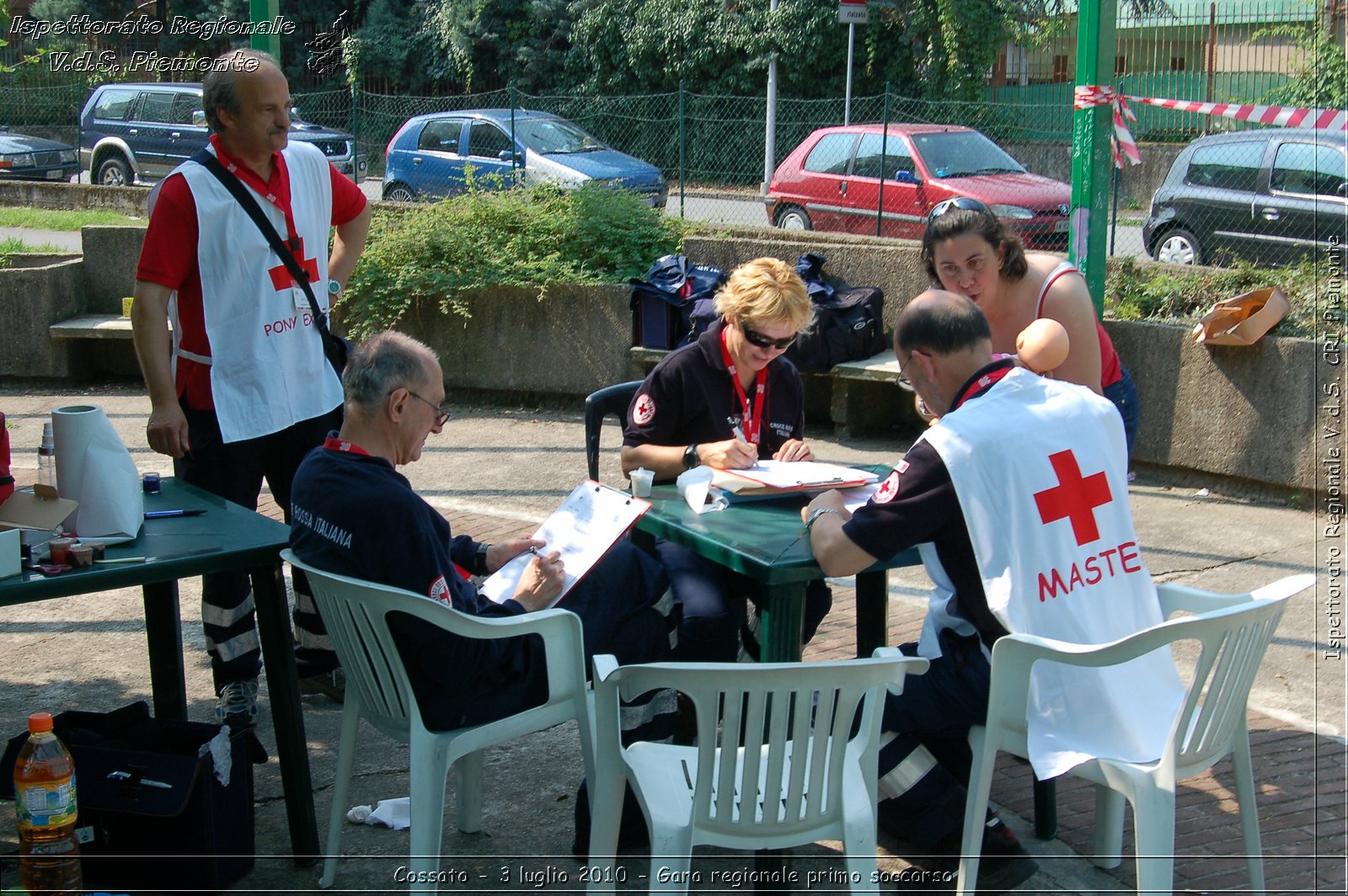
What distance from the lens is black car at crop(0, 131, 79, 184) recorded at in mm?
18172

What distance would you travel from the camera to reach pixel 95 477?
320 centimetres

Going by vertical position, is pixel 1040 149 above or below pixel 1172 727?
above

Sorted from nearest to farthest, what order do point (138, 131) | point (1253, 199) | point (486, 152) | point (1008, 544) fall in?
point (1008, 544) → point (1253, 199) → point (486, 152) → point (138, 131)

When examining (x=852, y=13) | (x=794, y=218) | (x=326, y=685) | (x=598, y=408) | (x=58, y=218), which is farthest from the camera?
(x=852, y=13)

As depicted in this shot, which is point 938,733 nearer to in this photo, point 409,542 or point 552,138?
point 409,542

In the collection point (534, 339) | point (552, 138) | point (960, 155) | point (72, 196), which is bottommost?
point (534, 339)

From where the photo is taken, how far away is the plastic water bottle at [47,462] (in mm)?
3309

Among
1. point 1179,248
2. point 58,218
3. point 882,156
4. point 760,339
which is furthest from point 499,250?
point 58,218

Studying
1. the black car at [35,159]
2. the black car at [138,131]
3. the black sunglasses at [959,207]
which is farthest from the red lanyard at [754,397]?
the black car at [35,159]

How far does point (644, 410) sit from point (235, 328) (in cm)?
133

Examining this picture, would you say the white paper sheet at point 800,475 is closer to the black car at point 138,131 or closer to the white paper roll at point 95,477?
the white paper roll at point 95,477

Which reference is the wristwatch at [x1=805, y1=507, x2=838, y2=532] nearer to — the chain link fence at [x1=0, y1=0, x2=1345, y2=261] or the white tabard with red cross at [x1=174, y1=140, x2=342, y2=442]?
the white tabard with red cross at [x1=174, y1=140, x2=342, y2=442]

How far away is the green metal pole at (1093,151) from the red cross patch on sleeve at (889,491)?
3.62 m

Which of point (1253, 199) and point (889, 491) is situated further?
point (1253, 199)
